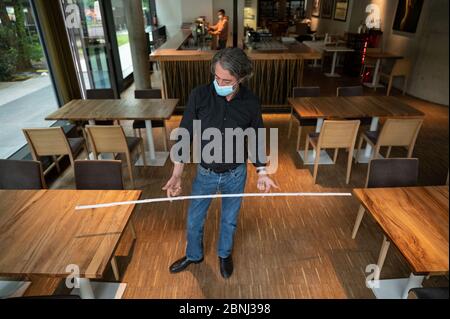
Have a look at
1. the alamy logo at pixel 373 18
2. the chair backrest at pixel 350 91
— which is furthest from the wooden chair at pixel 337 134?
the alamy logo at pixel 373 18

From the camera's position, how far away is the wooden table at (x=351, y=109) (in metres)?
3.54

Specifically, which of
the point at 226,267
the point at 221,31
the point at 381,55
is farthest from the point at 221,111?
the point at 381,55

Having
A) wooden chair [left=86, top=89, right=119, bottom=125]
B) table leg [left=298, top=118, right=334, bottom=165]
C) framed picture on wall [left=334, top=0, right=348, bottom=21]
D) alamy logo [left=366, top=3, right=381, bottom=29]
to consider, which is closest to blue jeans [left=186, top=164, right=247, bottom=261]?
table leg [left=298, top=118, right=334, bottom=165]

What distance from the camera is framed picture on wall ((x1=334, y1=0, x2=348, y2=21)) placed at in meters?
9.41

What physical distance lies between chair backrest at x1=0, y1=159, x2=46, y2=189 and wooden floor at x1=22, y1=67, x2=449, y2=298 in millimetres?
762

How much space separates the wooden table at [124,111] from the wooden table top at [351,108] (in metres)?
1.70

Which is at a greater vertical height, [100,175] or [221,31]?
[221,31]

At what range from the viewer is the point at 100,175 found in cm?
233

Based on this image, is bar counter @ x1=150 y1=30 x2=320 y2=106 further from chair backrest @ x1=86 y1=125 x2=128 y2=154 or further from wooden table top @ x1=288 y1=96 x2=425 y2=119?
chair backrest @ x1=86 y1=125 x2=128 y2=154

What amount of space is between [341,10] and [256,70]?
6.19 metres

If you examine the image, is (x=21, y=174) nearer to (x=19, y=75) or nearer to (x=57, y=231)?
(x=57, y=231)

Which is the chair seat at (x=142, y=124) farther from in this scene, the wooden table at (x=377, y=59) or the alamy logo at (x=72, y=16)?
the wooden table at (x=377, y=59)

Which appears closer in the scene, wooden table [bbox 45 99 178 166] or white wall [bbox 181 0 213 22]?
wooden table [bbox 45 99 178 166]
